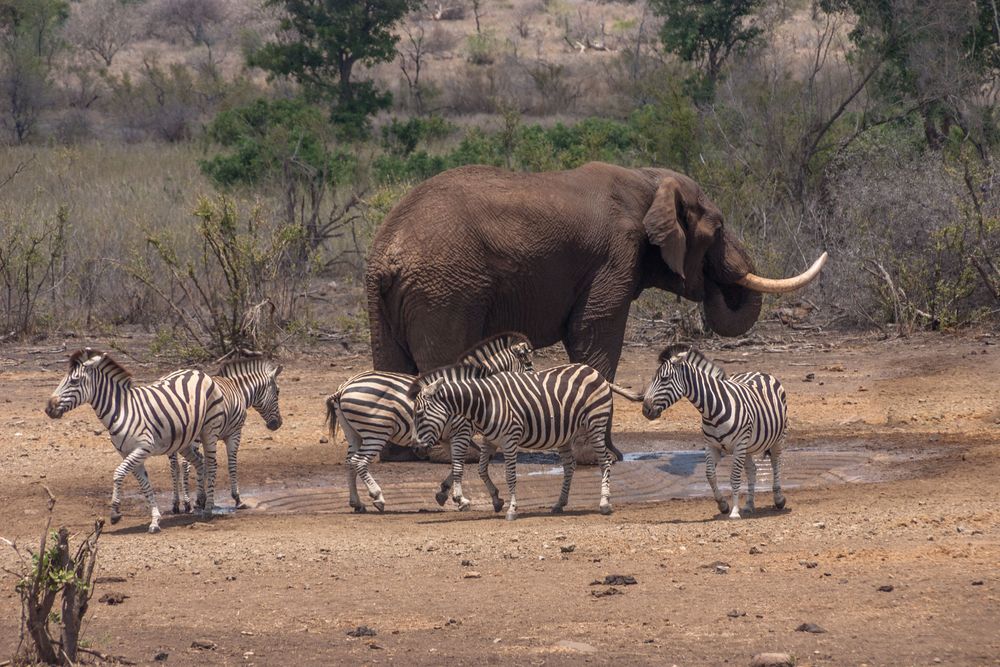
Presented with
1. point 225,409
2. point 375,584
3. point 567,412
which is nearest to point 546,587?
point 375,584

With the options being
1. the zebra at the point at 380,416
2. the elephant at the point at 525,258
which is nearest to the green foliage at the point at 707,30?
the elephant at the point at 525,258

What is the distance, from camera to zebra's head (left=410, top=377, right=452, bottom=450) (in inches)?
444

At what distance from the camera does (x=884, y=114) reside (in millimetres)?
24781

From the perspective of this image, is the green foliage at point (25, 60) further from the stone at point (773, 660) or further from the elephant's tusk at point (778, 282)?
the stone at point (773, 660)

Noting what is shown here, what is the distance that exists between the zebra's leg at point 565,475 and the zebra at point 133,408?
2722mm

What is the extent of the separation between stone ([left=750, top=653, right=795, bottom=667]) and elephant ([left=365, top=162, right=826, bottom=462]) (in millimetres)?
6285

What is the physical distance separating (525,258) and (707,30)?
78.4ft

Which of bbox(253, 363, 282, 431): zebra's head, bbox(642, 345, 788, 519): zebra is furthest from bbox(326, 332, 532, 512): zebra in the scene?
bbox(642, 345, 788, 519): zebra

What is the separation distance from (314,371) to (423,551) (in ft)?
28.3

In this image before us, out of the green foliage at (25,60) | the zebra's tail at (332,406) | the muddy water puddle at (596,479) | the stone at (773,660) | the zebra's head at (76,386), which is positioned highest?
the green foliage at (25,60)

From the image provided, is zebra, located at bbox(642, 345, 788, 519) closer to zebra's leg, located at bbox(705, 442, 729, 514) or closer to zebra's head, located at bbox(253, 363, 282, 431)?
zebra's leg, located at bbox(705, 442, 729, 514)

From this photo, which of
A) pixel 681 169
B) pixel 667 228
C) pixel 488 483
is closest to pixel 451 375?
pixel 488 483

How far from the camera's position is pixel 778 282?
14672 mm

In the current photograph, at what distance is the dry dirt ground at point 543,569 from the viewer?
750 cm
